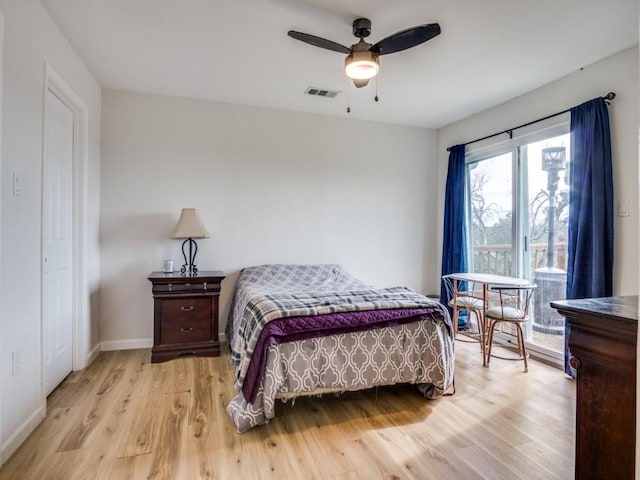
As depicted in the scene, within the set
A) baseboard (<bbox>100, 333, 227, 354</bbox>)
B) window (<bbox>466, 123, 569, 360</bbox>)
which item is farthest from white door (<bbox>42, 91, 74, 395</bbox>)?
window (<bbox>466, 123, 569, 360</bbox>)

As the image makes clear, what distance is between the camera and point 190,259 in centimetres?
359

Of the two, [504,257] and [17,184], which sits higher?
[17,184]

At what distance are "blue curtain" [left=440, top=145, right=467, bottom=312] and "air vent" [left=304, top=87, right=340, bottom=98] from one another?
67.4 inches

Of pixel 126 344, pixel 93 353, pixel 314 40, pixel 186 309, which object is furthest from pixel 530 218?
pixel 93 353

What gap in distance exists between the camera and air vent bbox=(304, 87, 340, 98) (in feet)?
11.4

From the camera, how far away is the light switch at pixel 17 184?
1.90 meters

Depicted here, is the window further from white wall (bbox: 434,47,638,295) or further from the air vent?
the air vent

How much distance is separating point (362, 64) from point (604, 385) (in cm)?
211

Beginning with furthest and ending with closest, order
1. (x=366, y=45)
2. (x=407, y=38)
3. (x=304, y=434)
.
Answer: (x=366, y=45), (x=407, y=38), (x=304, y=434)

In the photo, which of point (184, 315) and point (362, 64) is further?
point (184, 315)

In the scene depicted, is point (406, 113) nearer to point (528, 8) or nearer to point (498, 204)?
point (498, 204)

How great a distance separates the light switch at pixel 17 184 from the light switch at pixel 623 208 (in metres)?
3.99

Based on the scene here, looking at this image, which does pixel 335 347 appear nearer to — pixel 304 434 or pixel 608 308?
pixel 304 434

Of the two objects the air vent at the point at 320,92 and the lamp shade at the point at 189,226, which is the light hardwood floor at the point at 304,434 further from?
the air vent at the point at 320,92
